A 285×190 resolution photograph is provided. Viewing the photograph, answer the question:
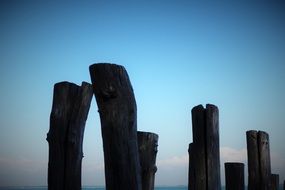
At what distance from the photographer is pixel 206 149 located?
546cm

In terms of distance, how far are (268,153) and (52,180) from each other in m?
4.84

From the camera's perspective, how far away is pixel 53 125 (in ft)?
18.9

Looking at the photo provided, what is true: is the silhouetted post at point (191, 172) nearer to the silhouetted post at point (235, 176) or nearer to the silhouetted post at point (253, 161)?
the silhouetted post at point (235, 176)

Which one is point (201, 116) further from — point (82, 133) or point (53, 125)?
point (53, 125)

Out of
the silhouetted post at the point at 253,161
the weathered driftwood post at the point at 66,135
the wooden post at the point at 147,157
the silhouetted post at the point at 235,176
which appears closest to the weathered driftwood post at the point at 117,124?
the wooden post at the point at 147,157

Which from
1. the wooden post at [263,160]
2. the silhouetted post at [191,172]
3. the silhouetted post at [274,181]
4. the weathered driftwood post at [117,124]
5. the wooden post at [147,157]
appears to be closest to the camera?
the weathered driftwood post at [117,124]

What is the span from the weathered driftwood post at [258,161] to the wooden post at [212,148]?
2635 mm

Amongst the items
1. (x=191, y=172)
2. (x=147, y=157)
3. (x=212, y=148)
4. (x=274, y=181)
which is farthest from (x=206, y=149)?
(x=274, y=181)

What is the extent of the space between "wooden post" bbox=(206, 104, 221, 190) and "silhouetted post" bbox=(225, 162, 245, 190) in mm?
1747

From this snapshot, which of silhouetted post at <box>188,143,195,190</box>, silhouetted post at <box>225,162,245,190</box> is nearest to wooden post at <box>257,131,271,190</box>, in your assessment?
silhouetted post at <box>225,162,245,190</box>

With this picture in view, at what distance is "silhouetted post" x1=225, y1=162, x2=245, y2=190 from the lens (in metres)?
7.04

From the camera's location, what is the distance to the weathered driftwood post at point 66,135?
18.4 ft

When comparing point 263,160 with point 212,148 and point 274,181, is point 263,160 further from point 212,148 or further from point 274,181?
point 212,148

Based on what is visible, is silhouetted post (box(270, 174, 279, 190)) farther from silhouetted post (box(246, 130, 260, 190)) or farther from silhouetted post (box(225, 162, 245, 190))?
silhouetted post (box(225, 162, 245, 190))
